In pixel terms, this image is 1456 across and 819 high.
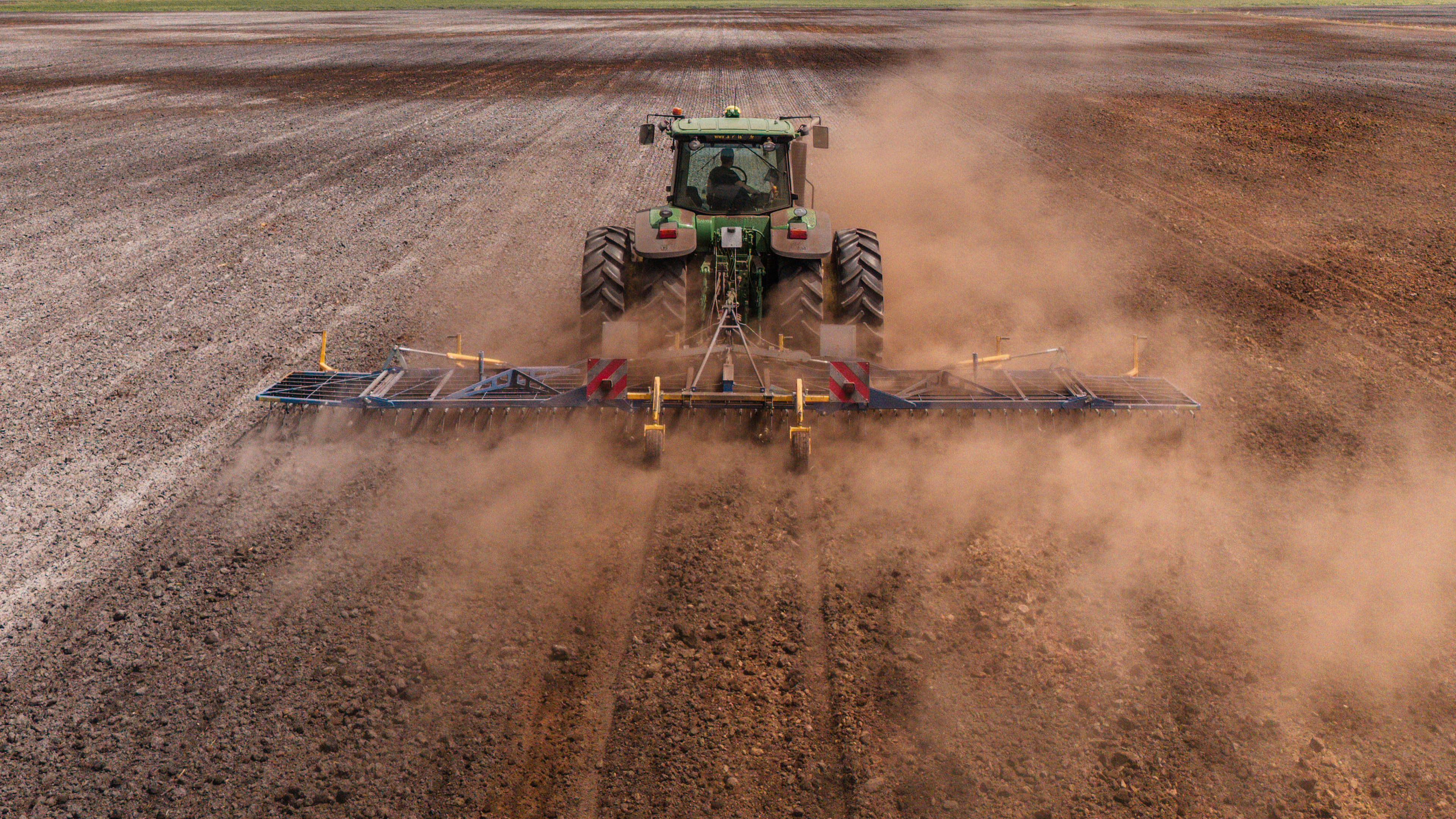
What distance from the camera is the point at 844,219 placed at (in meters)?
13.0

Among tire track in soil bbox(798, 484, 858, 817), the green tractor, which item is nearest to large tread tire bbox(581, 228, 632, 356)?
the green tractor

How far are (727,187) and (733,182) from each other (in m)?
0.06

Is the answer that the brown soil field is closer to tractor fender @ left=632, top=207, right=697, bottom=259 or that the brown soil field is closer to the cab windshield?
tractor fender @ left=632, top=207, right=697, bottom=259

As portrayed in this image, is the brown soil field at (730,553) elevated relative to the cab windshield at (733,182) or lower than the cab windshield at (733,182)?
lower

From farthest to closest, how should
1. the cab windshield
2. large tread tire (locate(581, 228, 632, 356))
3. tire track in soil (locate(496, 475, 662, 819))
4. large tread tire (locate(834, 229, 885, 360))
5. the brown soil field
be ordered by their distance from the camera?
the cab windshield, large tread tire (locate(581, 228, 632, 356)), large tread tire (locate(834, 229, 885, 360)), the brown soil field, tire track in soil (locate(496, 475, 662, 819))

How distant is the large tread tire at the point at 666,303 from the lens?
7.34 metres

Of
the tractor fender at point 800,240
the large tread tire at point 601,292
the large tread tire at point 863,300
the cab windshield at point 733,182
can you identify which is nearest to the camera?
the tractor fender at point 800,240

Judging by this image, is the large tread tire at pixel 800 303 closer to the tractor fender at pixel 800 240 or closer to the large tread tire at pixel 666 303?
the tractor fender at pixel 800 240

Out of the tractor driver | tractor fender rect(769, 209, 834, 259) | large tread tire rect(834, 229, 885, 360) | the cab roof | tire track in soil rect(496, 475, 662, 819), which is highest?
the cab roof

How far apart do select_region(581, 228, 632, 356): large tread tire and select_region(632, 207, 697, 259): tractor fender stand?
29 cm

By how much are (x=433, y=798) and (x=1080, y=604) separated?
3.27 m

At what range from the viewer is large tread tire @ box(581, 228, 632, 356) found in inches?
300

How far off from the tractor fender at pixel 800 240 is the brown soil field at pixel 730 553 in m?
1.48

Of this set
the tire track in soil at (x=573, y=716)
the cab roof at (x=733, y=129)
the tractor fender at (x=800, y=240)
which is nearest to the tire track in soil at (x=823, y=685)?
the tire track in soil at (x=573, y=716)
